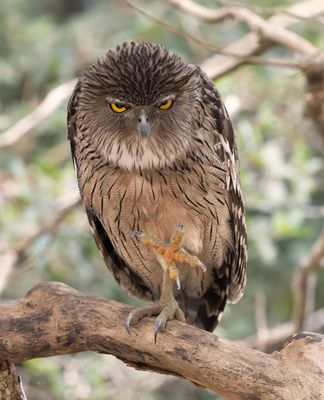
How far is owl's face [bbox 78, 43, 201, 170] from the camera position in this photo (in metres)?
2.62

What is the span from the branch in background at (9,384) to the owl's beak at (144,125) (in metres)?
0.83

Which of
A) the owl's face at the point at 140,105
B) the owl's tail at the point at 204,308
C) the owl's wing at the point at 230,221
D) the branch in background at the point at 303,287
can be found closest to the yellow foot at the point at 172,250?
the owl's face at the point at 140,105

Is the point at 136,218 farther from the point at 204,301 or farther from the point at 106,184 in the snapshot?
the point at 204,301

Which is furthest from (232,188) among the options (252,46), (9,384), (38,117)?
(38,117)

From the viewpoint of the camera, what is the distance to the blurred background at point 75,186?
4.05 metres

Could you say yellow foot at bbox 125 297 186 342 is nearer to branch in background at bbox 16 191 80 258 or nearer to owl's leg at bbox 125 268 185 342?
owl's leg at bbox 125 268 185 342

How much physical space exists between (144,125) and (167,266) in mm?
449

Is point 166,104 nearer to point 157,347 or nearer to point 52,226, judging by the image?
point 157,347

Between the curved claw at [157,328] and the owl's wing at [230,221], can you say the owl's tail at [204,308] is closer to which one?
the owl's wing at [230,221]

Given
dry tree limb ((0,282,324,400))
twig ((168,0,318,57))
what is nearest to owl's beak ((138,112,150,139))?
dry tree limb ((0,282,324,400))

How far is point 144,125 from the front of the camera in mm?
2607

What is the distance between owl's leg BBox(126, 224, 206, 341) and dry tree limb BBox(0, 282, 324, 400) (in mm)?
29

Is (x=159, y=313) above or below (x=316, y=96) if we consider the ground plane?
below

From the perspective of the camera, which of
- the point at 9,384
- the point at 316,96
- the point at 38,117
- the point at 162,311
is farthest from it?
the point at 38,117
